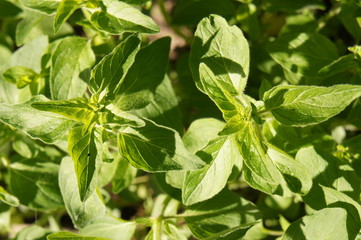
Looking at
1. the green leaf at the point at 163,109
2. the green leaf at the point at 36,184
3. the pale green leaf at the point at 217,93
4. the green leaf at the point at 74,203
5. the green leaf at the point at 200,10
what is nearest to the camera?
the pale green leaf at the point at 217,93

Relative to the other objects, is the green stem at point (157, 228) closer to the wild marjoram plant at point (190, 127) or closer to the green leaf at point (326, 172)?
the wild marjoram plant at point (190, 127)

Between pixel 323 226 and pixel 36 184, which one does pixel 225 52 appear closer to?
pixel 323 226

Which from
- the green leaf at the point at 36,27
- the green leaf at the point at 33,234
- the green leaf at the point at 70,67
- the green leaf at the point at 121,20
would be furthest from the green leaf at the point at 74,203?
the green leaf at the point at 36,27

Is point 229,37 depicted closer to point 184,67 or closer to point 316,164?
point 316,164

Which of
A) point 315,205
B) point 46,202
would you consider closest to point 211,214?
point 315,205

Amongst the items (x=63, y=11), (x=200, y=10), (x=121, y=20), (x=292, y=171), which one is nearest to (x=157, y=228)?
(x=292, y=171)

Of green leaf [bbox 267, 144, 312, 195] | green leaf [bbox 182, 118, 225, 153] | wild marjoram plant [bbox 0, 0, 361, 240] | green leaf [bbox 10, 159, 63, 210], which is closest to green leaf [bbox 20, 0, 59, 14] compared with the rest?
wild marjoram plant [bbox 0, 0, 361, 240]
